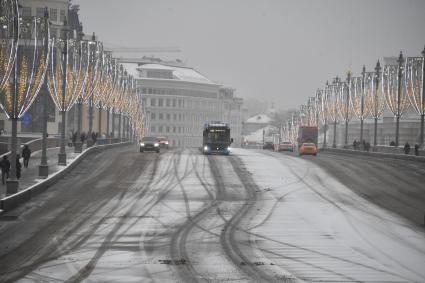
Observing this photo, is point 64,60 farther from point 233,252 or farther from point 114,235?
point 233,252

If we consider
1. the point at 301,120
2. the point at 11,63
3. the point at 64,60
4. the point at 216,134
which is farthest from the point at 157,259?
the point at 301,120

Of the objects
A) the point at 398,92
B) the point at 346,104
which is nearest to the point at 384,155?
the point at 398,92

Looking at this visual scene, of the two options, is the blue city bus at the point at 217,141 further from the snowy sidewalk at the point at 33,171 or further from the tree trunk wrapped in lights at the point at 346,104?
the tree trunk wrapped in lights at the point at 346,104

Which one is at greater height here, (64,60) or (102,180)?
(64,60)

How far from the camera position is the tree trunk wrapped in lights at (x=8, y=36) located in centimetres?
3688

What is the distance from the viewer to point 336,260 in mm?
24562

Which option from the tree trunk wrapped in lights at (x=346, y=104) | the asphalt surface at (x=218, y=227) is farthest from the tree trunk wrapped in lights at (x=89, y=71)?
the tree trunk wrapped in lights at (x=346, y=104)

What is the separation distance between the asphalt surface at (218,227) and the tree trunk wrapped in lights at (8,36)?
571 cm

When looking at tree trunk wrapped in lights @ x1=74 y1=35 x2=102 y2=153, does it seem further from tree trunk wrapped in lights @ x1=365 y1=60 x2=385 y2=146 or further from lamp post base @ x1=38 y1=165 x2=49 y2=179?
tree trunk wrapped in lights @ x1=365 y1=60 x2=385 y2=146

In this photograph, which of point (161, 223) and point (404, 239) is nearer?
point (404, 239)

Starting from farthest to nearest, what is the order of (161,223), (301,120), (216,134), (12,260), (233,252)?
(301,120) → (216,134) → (161,223) → (233,252) → (12,260)

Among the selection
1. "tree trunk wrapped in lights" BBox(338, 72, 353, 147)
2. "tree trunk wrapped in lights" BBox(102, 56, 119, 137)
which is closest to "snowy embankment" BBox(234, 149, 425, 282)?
"tree trunk wrapped in lights" BBox(102, 56, 119, 137)

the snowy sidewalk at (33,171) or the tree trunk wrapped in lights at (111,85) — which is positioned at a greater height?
the tree trunk wrapped in lights at (111,85)

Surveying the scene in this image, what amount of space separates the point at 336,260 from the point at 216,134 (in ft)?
181
